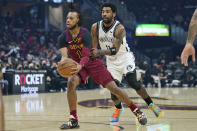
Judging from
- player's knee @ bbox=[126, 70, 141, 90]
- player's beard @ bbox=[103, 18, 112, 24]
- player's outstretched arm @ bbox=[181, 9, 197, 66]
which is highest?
player's beard @ bbox=[103, 18, 112, 24]

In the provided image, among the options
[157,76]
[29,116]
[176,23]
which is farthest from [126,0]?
[29,116]

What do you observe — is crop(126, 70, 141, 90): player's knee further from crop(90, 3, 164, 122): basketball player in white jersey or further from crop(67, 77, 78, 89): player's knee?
crop(67, 77, 78, 89): player's knee

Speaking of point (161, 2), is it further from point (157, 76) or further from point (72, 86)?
point (72, 86)

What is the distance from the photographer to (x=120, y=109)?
707 cm

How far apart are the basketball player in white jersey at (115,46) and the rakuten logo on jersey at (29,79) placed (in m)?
8.47

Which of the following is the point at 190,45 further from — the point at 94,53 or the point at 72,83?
the point at 72,83

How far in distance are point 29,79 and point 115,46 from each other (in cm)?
940

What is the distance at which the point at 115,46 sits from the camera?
6.52 metres

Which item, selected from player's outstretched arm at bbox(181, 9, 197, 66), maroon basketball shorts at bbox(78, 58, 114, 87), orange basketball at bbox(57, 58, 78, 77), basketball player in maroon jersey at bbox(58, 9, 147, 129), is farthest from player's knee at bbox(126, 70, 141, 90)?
player's outstretched arm at bbox(181, 9, 197, 66)

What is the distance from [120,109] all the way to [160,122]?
0.76m

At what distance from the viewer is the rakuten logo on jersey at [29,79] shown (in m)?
15.1

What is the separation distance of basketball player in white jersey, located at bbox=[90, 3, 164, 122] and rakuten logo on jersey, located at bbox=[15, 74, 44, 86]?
8.47 metres

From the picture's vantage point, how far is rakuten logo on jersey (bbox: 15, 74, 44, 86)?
15.1 metres

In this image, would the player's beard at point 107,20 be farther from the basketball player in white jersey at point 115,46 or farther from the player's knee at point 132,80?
the player's knee at point 132,80
